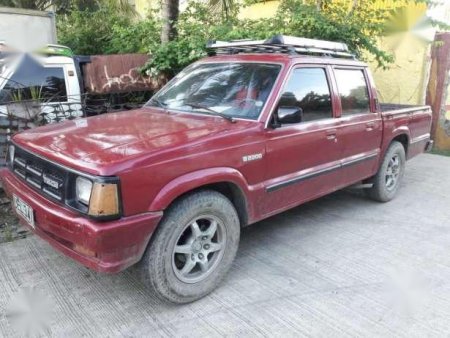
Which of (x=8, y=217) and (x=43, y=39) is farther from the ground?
(x=43, y=39)

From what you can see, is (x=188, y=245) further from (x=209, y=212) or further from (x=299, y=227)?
(x=299, y=227)

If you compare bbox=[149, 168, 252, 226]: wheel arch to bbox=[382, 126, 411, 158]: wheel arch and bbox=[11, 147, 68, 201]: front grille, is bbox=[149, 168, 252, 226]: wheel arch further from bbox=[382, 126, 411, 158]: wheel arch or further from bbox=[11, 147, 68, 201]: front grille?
bbox=[382, 126, 411, 158]: wheel arch

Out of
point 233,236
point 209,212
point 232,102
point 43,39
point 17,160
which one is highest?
point 43,39

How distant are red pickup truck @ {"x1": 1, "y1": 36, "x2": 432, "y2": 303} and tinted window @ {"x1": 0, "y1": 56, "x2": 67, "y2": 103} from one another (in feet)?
7.68

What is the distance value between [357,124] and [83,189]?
3.06 meters

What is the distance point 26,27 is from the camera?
25.4ft

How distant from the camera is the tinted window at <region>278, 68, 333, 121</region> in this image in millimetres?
3787

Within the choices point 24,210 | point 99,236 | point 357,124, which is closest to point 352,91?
point 357,124

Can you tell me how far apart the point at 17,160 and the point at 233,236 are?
6.01ft

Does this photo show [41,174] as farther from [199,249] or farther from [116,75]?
[116,75]

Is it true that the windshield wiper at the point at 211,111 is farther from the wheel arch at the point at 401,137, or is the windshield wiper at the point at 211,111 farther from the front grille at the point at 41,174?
the wheel arch at the point at 401,137

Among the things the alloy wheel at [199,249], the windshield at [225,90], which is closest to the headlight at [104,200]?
the alloy wheel at [199,249]

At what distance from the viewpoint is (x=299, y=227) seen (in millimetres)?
4582

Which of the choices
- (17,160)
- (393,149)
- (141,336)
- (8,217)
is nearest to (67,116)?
(8,217)
